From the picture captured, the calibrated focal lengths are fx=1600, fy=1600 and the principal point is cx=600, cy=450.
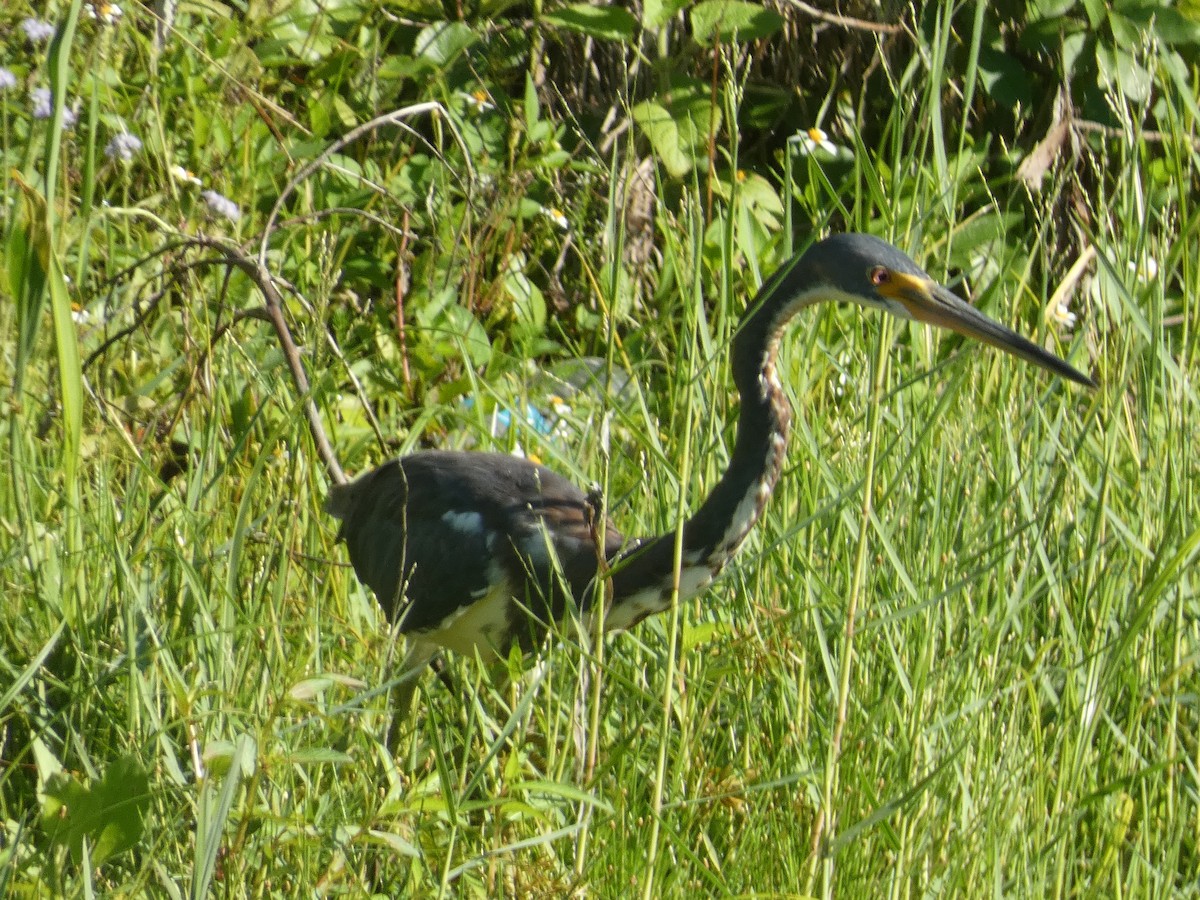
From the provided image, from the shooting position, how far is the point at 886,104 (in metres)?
4.37

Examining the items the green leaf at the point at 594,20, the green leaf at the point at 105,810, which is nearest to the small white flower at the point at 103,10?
the green leaf at the point at 594,20

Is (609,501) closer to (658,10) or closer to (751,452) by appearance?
(751,452)

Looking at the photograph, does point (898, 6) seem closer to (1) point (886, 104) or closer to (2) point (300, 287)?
(1) point (886, 104)

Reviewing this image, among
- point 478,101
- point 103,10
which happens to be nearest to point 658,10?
point 478,101

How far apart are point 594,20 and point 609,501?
193cm

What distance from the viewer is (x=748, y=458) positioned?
7.57ft

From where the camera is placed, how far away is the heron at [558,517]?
2.30 metres

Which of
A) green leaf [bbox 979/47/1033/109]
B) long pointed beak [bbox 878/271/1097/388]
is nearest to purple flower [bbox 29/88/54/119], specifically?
long pointed beak [bbox 878/271/1097/388]

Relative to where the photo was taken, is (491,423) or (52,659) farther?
(491,423)

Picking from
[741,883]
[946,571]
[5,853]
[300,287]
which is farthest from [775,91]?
[5,853]

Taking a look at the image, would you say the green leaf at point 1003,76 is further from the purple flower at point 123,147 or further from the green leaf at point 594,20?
the purple flower at point 123,147

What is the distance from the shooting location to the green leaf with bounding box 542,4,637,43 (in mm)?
3855

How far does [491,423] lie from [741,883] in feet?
5.16

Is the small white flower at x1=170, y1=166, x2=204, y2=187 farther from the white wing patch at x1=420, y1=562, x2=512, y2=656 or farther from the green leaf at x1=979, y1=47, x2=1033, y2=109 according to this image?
the green leaf at x1=979, y1=47, x2=1033, y2=109
